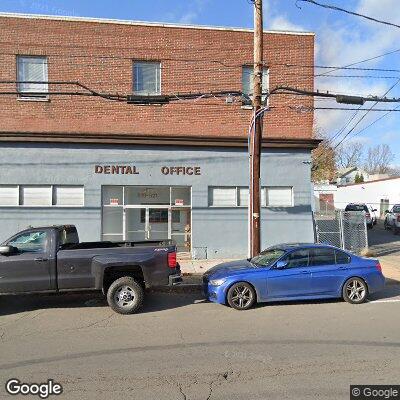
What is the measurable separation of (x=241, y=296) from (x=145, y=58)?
1039cm

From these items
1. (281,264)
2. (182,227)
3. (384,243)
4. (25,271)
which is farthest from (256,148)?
(384,243)

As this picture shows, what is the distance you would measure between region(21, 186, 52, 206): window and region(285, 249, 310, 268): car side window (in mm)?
9628

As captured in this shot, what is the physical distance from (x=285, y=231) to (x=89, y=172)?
7.58m

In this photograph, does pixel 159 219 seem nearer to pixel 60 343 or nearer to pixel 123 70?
pixel 123 70

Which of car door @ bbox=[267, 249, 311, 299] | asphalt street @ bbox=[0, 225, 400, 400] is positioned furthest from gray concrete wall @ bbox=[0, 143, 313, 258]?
car door @ bbox=[267, 249, 311, 299]

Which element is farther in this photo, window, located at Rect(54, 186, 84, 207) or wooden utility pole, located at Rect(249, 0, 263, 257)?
window, located at Rect(54, 186, 84, 207)

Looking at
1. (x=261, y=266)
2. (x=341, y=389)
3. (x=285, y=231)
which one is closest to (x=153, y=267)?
(x=261, y=266)

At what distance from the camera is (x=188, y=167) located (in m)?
15.9

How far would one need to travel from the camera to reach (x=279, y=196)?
16406mm

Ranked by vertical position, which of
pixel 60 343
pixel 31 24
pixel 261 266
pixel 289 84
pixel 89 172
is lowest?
pixel 60 343

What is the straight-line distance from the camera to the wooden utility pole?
11797 millimetres

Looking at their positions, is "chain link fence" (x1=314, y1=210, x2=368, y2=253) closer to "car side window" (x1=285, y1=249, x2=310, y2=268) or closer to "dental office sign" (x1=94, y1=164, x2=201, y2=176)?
"dental office sign" (x1=94, y1=164, x2=201, y2=176)

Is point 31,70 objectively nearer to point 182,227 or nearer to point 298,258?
point 182,227
